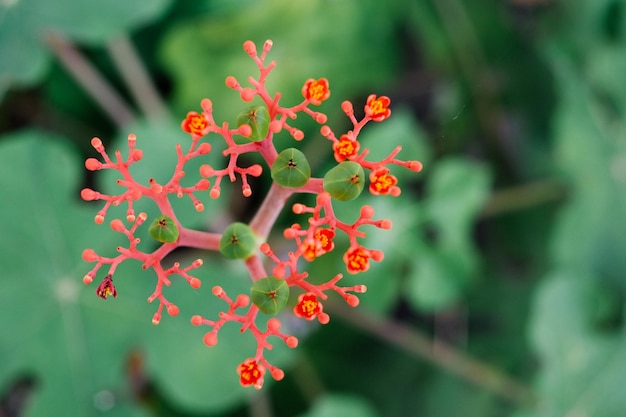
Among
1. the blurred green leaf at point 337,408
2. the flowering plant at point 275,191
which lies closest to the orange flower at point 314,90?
Result: the flowering plant at point 275,191

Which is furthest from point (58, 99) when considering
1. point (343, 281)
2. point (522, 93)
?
point (522, 93)

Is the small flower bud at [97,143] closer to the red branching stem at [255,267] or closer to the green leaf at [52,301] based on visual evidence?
the red branching stem at [255,267]

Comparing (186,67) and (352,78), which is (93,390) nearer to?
(186,67)

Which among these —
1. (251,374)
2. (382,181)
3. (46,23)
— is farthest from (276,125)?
(46,23)

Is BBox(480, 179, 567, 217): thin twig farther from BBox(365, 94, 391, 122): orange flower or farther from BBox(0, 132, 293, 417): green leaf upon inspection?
BBox(365, 94, 391, 122): orange flower

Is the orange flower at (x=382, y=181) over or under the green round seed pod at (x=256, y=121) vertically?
under

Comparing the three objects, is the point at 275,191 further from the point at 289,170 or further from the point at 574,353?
the point at 574,353
